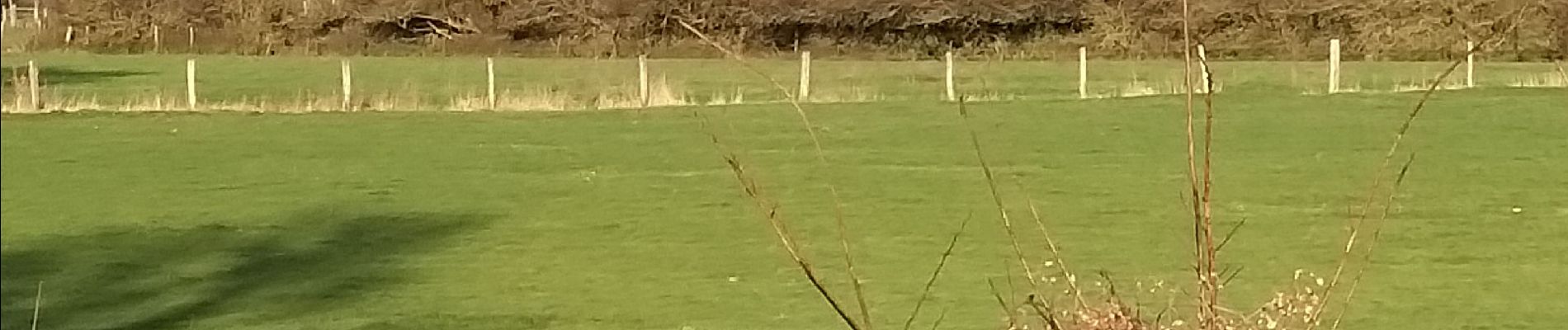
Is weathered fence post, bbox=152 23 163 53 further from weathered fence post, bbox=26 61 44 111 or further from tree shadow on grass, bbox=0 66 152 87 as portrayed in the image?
weathered fence post, bbox=26 61 44 111

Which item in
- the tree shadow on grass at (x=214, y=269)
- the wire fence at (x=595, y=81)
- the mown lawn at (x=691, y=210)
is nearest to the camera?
the tree shadow on grass at (x=214, y=269)

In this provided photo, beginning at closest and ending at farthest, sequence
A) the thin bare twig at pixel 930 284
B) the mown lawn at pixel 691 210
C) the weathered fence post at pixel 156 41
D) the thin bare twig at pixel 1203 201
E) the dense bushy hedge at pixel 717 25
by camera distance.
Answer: the thin bare twig at pixel 1203 201, the thin bare twig at pixel 930 284, the mown lawn at pixel 691 210, the dense bushy hedge at pixel 717 25, the weathered fence post at pixel 156 41

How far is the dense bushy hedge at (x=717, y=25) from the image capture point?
130 ft

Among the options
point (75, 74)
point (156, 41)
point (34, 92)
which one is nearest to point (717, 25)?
point (156, 41)

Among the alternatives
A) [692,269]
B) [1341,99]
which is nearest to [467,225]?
[692,269]

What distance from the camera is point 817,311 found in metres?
9.12

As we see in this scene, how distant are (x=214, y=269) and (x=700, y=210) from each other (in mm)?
3322

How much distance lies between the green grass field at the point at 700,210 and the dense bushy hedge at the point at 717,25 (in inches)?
706

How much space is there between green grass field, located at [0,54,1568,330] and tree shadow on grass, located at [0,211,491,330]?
3 cm

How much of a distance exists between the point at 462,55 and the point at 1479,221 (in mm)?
29883

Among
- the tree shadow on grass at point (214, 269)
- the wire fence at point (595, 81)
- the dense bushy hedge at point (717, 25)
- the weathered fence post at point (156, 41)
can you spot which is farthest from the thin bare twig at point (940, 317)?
the weathered fence post at point (156, 41)

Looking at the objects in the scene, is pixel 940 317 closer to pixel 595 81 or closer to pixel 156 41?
pixel 595 81

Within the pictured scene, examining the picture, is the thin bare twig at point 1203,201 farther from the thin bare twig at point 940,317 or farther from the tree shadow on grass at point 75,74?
the tree shadow on grass at point 75,74

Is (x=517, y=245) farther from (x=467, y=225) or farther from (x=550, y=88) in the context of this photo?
(x=550, y=88)
